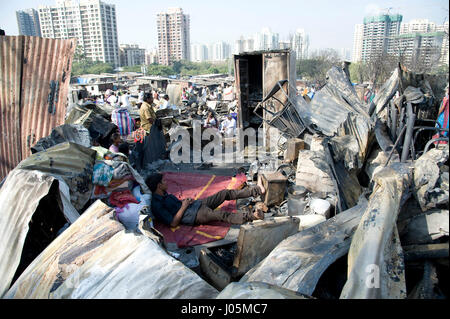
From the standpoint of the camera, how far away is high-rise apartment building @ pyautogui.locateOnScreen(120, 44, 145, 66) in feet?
238

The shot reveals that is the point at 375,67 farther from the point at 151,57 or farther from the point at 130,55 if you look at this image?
the point at 151,57

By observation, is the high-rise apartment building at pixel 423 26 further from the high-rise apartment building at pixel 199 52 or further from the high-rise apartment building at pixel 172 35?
the high-rise apartment building at pixel 199 52

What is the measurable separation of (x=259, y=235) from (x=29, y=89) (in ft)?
13.3

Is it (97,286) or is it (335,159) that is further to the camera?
(335,159)

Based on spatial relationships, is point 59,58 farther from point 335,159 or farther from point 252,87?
point 252,87

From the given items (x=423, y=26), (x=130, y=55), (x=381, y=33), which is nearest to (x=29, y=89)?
(x=423, y=26)

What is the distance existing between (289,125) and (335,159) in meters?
2.46

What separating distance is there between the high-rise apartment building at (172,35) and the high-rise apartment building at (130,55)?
5.20 metres

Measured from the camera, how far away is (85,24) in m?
65.2

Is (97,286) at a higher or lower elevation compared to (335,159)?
lower

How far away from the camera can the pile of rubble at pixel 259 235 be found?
5.42ft
